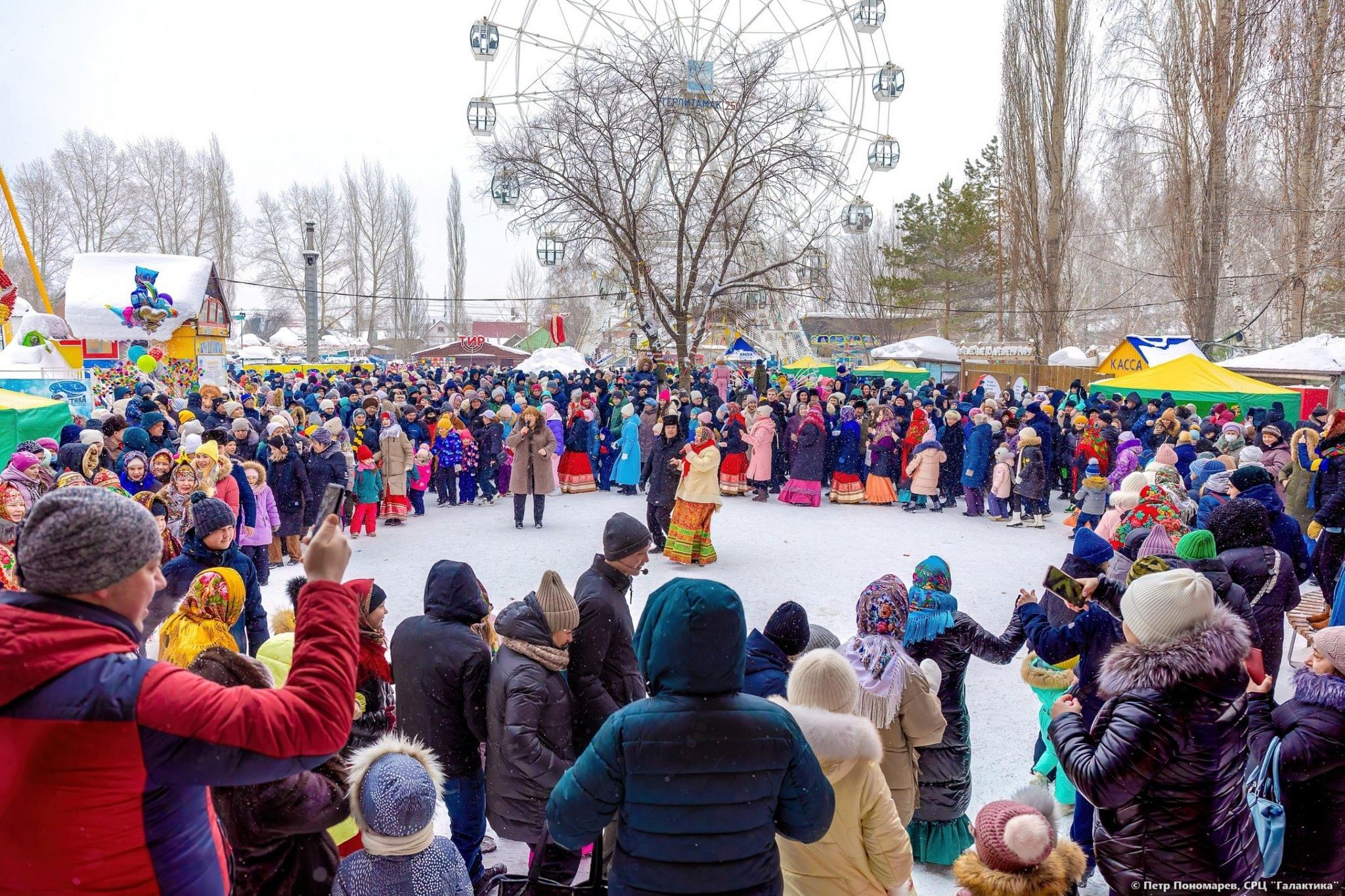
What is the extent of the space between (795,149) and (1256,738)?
16.9 meters

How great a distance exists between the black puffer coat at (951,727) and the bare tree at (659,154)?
15.0m

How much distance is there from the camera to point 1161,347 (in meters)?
19.0

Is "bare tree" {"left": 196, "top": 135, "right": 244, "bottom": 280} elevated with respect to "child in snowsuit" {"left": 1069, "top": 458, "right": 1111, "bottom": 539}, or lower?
elevated

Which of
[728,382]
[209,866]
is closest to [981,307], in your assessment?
[728,382]

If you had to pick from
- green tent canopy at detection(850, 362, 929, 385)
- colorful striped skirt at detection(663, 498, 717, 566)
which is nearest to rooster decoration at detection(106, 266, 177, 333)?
colorful striped skirt at detection(663, 498, 717, 566)

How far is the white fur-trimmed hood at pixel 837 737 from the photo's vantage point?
2238mm

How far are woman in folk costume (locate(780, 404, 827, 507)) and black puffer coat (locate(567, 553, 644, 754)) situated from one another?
28.6ft

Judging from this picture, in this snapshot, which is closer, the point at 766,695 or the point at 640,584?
the point at 766,695

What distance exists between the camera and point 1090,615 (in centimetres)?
356

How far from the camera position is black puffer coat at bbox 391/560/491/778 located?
10.4 ft

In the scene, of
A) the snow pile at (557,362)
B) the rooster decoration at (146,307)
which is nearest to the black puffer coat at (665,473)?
the rooster decoration at (146,307)

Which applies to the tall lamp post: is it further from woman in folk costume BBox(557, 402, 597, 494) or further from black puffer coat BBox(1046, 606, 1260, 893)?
black puffer coat BBox(1046, 606, 1260, 893)

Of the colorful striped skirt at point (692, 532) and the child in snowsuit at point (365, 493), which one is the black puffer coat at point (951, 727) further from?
the child in snowsuit at point (365, 493)

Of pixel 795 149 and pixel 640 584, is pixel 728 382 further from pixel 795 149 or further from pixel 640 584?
pixel 640 584
